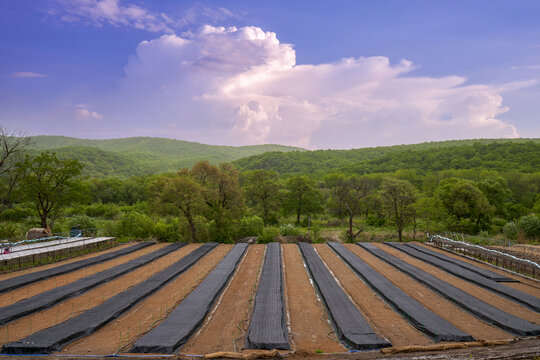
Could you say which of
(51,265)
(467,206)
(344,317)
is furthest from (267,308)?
(467,206)

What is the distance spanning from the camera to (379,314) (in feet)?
32.1

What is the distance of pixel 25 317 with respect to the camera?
9.41m

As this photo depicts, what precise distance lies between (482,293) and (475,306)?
2.40 metres

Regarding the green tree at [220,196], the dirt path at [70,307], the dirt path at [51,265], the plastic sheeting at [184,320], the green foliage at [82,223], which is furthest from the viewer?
the green foliage at [82,223]

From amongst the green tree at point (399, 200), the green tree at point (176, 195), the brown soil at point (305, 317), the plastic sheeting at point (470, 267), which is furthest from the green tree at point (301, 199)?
the brown soil at point (305, 317)

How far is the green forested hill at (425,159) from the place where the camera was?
65.8 meters

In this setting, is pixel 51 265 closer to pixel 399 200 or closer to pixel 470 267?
pixel 470 267

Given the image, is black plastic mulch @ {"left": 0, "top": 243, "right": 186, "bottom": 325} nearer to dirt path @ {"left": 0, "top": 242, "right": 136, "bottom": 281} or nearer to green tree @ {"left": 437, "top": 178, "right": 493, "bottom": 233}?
dirt path @ {"left": 0, "top": 242, "right": 136, "bottom": 281}

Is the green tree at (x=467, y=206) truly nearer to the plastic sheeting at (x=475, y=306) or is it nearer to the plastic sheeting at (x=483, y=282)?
the plastic sheeting at (x=483, y=282)

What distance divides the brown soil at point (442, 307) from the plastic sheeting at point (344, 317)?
3.09 metres

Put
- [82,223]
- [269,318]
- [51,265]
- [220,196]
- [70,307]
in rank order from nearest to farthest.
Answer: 1. [269,318]
2. [70,307]
3. [51,265]
4. [220,196]
5. [82,223]

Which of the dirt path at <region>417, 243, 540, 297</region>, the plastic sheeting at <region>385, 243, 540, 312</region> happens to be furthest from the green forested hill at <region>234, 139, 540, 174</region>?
the plastic sheeting at <region>385, 243, 540, 312</region>

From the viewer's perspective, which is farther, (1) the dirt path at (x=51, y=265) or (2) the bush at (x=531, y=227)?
(2) the bush at (x=531, y=227)

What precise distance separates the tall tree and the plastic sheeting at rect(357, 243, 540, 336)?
464 inches
